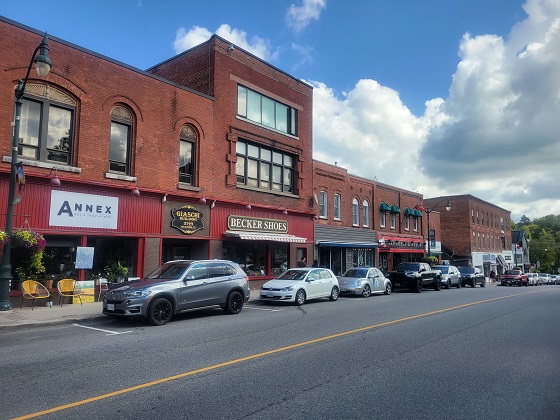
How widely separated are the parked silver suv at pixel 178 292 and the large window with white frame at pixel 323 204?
16.2m

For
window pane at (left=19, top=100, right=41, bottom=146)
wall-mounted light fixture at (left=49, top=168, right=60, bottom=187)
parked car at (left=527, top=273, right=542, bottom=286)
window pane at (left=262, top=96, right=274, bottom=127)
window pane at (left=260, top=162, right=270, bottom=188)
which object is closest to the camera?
wall-mounted light fixture at (left=49, top=168, right=60, bottom=187)

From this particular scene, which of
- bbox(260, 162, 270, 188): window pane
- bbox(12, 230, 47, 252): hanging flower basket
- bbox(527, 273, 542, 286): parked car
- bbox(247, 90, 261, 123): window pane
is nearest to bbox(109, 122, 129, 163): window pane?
bbox(12, 230, 47, 252): hanging flower basket

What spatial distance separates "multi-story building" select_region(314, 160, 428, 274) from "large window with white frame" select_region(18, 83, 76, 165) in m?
16.0

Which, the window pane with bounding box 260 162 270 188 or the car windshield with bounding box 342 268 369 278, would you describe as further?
the window pane with bounding box 260 162 270 188

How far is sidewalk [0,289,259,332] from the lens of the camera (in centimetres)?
1084

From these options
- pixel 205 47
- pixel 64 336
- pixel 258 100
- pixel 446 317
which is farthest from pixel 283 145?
pixel 64 336

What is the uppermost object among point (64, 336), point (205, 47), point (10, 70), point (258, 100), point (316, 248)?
point (205, 47)

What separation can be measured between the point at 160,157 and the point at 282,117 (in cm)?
938

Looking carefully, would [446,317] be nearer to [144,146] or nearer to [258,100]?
[144,146]

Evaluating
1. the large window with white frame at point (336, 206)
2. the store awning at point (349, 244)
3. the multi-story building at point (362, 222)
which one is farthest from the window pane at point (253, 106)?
the large window with white frame at point (336, 206)

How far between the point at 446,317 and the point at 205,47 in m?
17.0

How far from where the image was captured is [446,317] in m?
12.9

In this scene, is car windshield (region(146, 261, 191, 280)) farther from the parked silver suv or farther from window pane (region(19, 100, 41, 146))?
window pane (region(19, 100, 41, 146))

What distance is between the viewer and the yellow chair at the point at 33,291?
1305 cm
